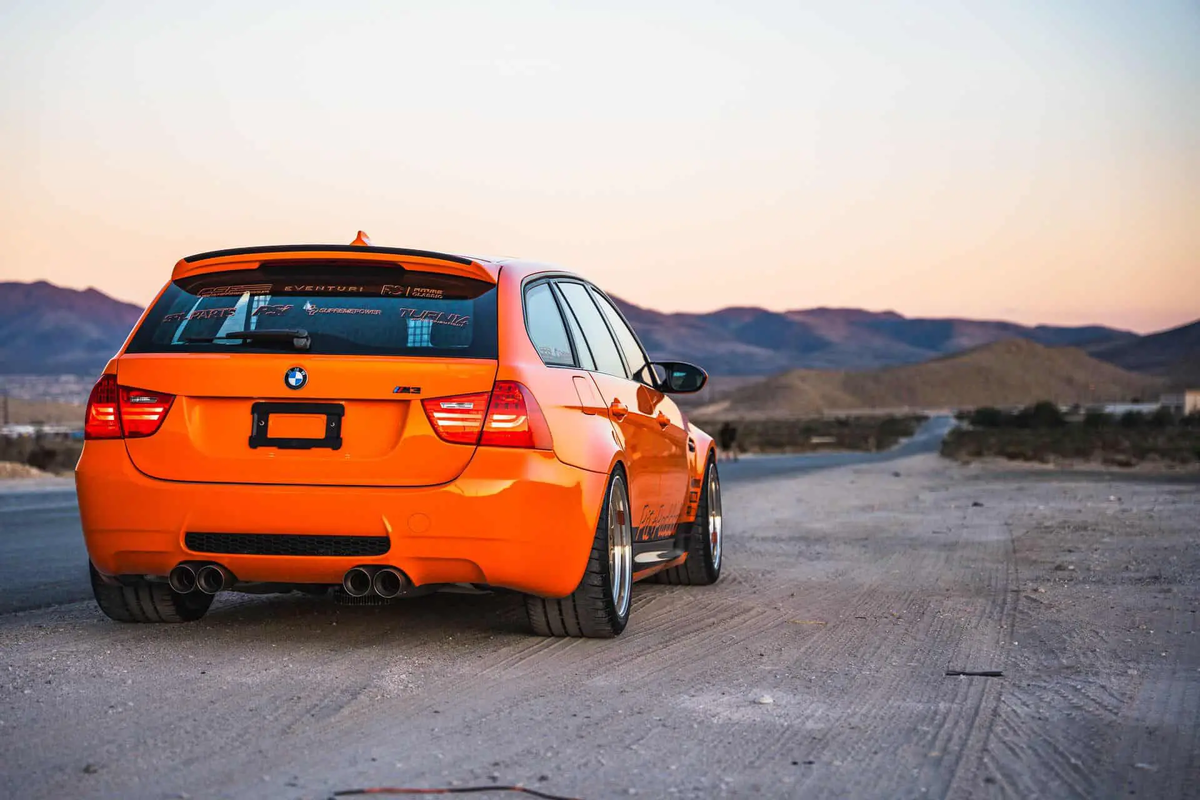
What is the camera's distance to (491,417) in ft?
21.8

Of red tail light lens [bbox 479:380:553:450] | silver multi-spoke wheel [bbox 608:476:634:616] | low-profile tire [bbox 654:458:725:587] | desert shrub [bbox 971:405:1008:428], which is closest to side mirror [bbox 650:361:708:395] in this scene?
low-profile tire [bbox 654:458:725:587]

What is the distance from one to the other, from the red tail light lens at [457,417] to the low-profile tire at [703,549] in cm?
346

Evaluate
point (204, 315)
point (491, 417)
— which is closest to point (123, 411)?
point (204, 315)

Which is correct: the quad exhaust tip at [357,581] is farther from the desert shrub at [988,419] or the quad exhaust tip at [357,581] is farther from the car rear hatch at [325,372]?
the desert shrub at [988,419]

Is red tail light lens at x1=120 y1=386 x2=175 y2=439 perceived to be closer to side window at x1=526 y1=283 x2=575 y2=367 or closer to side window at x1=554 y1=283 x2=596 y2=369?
side window at x1=526 y1=283 x2=575 y2=367

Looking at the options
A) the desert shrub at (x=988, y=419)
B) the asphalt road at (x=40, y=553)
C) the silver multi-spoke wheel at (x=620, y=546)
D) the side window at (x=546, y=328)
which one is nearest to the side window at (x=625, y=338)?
the side window at (x=546, y=328)

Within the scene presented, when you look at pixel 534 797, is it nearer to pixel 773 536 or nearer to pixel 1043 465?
pixel 773 536

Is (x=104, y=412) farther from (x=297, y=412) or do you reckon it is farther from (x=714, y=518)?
(x=714, y=518)

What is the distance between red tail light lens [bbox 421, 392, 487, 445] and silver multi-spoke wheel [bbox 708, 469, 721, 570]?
3758 mm

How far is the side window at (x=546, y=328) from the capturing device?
721 centimetres

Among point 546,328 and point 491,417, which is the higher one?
point 546,328

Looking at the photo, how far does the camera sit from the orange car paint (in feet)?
21.6

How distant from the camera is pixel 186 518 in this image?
6.70 metres

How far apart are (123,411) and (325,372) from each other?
3.13 ft
